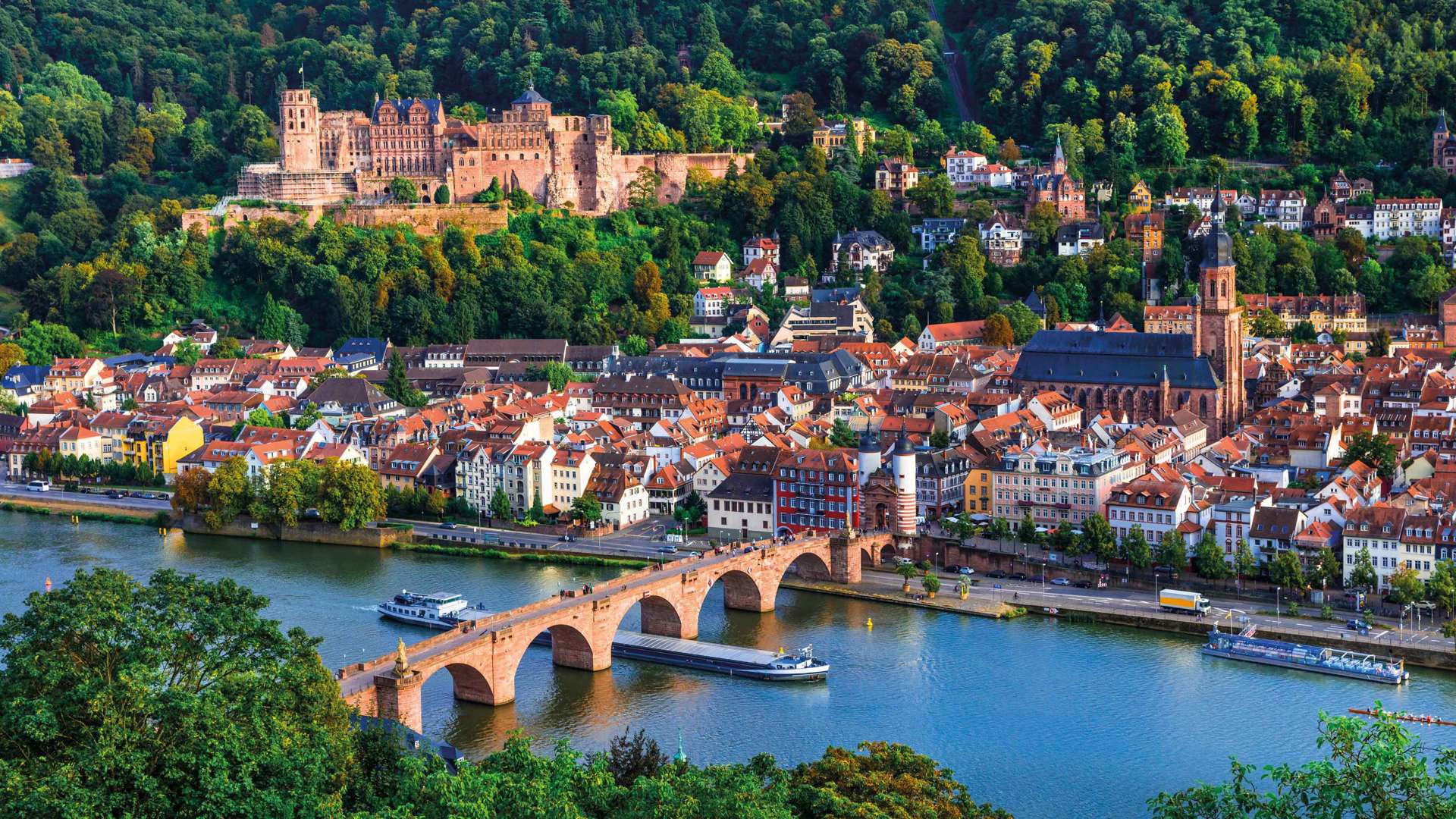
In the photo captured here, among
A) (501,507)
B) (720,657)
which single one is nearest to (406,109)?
(501,507)

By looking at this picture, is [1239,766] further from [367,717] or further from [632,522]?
[632,522]

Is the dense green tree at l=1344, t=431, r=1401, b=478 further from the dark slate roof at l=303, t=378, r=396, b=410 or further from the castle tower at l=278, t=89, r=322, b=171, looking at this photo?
the castle tower at l=278, t=89, r=322, b=171

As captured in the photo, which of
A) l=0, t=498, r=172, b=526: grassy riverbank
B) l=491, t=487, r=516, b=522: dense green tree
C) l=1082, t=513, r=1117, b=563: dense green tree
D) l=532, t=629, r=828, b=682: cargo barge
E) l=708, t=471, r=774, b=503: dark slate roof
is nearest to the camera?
l=532, t=629, r=828, b=682: cargo barge

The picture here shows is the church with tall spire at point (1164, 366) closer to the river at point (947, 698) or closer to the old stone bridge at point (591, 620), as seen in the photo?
the old stone bridge at point (591, 620)

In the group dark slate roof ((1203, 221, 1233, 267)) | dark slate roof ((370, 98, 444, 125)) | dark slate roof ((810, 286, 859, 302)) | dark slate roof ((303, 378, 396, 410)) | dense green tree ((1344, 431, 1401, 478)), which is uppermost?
dark slate roof ((370, 98, 444, 125))

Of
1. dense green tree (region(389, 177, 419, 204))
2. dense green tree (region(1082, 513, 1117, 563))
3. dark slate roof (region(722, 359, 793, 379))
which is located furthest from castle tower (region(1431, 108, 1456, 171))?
dense green tree (region(1082, 513, 1117, 563))

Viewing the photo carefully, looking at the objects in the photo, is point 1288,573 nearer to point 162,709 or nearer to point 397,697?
point 397,697

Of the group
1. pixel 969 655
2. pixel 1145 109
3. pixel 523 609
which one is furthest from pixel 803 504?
pixel 1145 109
